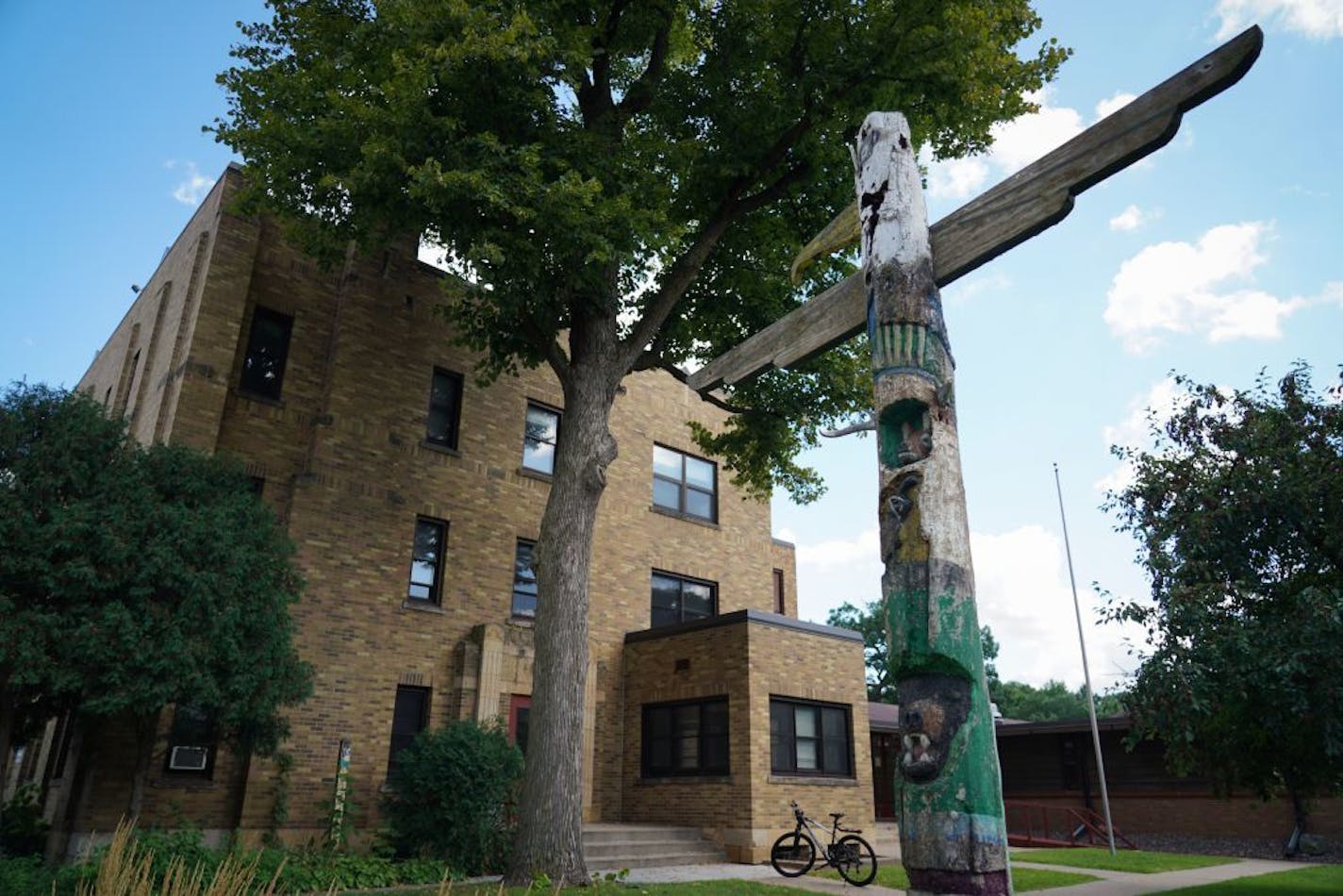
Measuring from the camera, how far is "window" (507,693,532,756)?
54.8 feet

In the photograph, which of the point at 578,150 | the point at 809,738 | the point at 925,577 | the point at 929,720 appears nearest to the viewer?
the point at 929,720

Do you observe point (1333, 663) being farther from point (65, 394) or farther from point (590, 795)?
point (65, 394)

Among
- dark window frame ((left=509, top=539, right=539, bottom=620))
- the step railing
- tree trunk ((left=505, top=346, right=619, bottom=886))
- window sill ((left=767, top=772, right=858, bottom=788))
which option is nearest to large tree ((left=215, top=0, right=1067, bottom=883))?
tree trunk ((left=505, top=346, right=619, bottom=886))

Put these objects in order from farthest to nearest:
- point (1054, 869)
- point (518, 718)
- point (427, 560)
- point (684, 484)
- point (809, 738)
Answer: point (684, 484) < point (809, 738) < point (427, 560) < point (518, 718) < point (1054, 869)

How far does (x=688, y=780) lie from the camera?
54.7 ft

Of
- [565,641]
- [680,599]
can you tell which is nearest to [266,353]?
[565,641]

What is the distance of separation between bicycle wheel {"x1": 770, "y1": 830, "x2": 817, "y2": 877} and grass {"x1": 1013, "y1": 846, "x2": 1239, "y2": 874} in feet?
15.2

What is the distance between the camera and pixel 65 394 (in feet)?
39.1

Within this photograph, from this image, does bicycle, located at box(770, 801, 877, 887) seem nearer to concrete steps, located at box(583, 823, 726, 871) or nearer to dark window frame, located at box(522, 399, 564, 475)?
concrete steps, located at box(583, 823, 726, 871)

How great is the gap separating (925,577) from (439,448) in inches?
563

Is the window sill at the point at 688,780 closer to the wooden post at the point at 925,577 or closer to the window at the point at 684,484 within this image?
the window at the point at 684,484

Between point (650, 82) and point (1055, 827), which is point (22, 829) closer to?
point (650, 82)

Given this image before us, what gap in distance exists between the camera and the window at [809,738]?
16656 mm

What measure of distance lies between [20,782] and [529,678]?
34.4 feet
